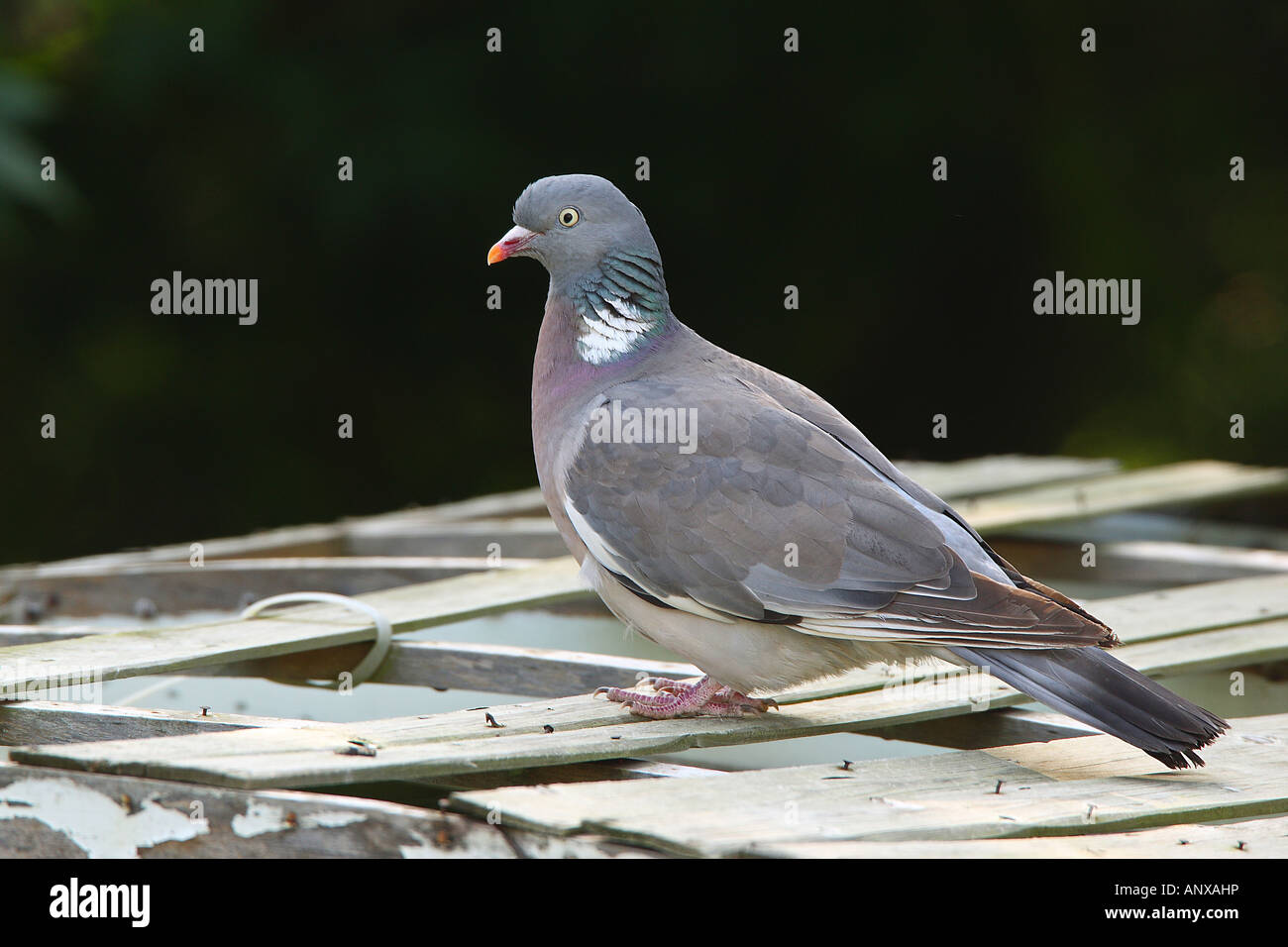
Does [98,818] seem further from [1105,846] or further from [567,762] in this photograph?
[1105,846]

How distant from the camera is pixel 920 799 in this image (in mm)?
1884

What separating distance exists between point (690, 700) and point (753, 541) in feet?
0.86

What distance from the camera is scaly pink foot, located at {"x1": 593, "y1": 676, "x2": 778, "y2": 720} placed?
2.31 metres

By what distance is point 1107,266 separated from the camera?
784cm

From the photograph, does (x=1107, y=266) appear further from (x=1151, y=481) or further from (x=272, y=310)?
(x=272, y=310)

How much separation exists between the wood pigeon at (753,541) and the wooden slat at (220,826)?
0.69 meters

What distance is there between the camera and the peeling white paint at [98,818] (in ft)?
5.74

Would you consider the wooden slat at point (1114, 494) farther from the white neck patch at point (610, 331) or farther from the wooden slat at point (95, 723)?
the wooden slat at point (95, 723)

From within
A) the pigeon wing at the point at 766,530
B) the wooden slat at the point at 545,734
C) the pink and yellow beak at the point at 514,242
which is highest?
the pink and yellow beak at the point at 514,242

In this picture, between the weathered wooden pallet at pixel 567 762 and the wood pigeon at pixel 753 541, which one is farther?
the wood pigeon at pixel 753 541

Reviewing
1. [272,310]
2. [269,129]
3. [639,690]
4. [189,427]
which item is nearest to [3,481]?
[189,427]

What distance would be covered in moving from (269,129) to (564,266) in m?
5.43

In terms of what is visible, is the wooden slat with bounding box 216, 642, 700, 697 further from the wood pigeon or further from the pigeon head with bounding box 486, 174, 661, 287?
the pigeon head with bounding box 486, 174, 661, 287

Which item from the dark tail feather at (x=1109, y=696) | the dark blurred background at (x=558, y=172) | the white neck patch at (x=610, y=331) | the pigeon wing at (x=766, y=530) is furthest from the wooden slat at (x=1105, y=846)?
the dark blurred background at (x=558, y=172)
